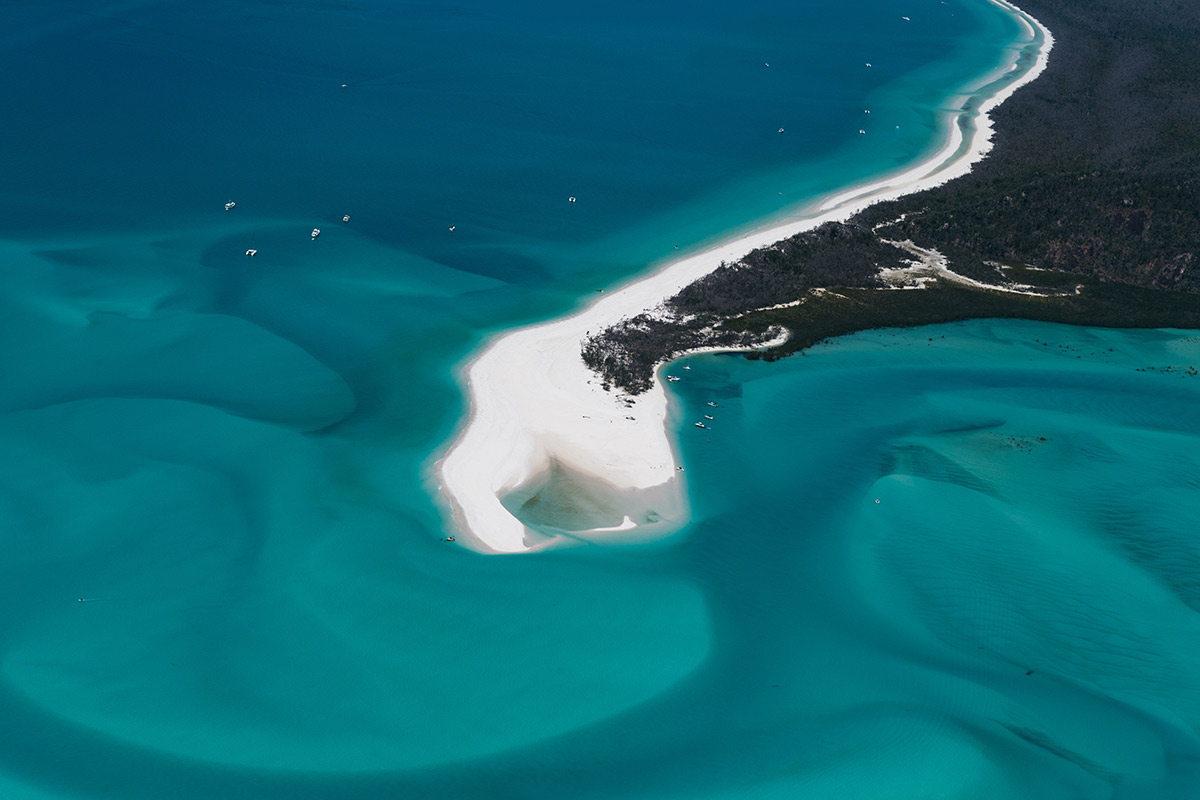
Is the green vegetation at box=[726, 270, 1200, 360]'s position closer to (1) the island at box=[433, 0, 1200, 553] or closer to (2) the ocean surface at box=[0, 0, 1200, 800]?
(1) the island at box=[433, 0, 1200, 553]

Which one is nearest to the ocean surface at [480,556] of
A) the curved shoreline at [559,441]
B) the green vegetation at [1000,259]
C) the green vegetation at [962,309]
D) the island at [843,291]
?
the curved shoreline at [559,441]

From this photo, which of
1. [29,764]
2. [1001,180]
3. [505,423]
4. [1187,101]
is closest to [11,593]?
[29,764]

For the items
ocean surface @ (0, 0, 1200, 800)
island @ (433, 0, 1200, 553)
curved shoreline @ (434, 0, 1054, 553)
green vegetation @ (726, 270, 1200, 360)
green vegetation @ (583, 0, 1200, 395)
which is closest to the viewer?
ocean surface @ (0, 0, 1200, 800)

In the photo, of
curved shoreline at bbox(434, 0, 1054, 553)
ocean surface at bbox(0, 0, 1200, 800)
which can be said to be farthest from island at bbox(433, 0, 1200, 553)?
ocean surface at bbox(0, 0, 1200, 800)

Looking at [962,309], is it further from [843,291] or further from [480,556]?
Answer: [480,556]

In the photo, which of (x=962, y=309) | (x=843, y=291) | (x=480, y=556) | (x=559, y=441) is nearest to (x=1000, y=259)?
(x=962, y=309)

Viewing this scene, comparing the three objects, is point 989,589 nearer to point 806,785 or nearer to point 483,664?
point 806,785
